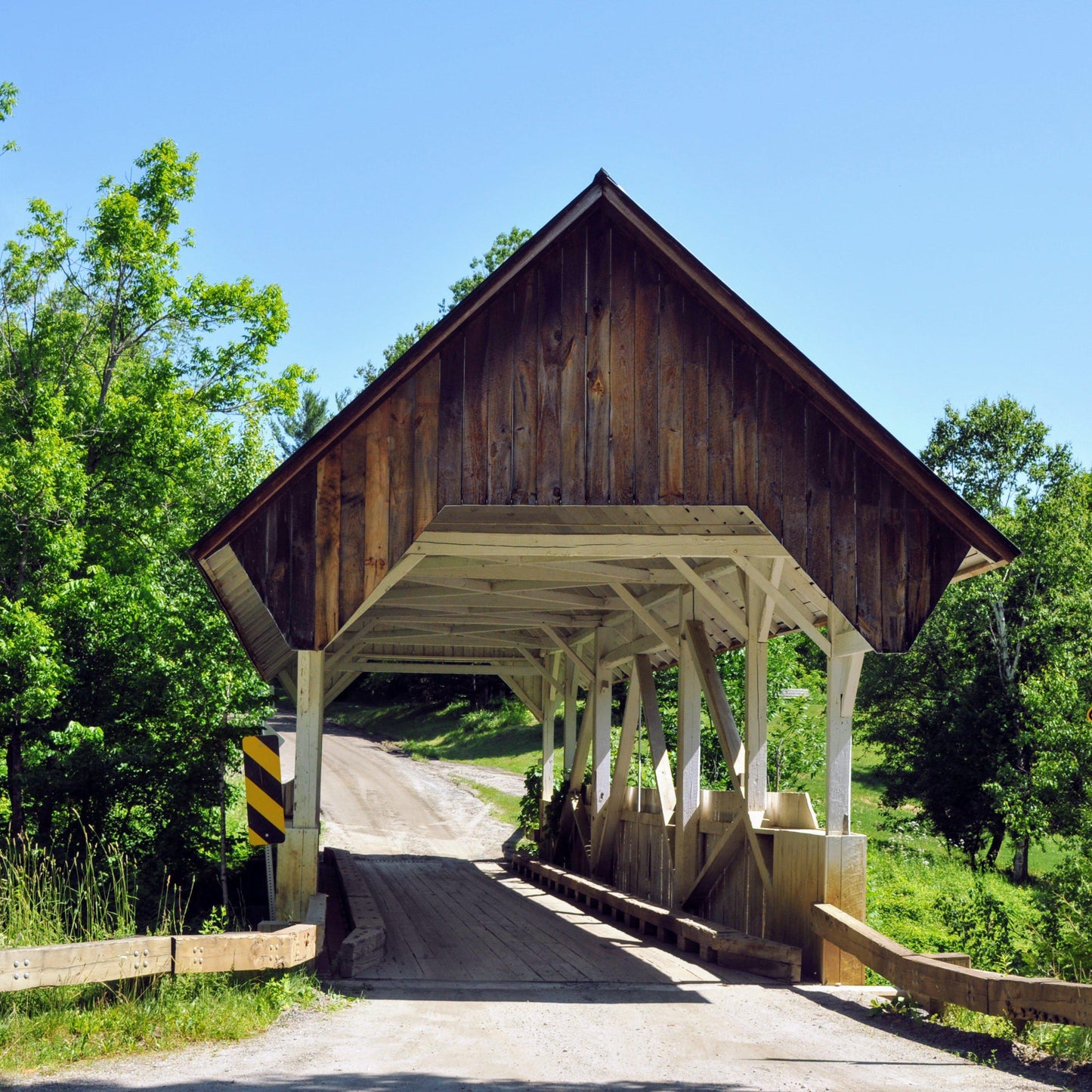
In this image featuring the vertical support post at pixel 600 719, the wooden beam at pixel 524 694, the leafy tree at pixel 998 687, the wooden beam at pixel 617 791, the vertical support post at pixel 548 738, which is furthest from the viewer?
the leafy tree at pixel 998 687

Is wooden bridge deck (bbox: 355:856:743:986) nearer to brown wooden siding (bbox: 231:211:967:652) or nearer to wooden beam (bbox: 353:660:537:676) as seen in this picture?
brown wooden siding (bbox: 231:211:967:652)

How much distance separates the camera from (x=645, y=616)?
12.0 metres

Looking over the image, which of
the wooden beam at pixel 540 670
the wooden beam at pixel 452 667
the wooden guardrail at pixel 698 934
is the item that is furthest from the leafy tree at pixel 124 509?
the wooden guardrail at pixel 698 934

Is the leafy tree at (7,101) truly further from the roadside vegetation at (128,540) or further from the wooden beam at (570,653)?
the wooden beam at (570,653)

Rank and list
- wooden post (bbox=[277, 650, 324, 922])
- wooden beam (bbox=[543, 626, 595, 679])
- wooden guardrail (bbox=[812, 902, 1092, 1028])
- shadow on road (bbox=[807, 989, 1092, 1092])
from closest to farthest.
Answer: shadow on road (bbox=[807, 989, 1092, 1092]), wooden guardrail (bbox=[812, 902, 1092, 1028]), wooden post (bbox=[277, 650, 324, 922]), wooden beam (bbox=[543, 626, 595, 679])

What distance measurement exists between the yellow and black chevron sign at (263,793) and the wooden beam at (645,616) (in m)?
4.53

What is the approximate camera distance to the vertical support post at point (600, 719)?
15602mm

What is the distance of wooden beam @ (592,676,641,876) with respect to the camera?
13.5 meters

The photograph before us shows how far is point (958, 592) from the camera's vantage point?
31953 millimetres

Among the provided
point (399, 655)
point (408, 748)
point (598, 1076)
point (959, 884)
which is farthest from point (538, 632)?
point (408, 748)

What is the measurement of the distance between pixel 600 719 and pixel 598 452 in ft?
25.1

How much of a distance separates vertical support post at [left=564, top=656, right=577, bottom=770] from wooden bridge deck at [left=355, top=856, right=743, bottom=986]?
304 cm

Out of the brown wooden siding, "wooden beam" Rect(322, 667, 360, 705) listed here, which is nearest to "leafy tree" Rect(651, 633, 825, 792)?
"wooden beam" Rect(322, 667, 360, 705)

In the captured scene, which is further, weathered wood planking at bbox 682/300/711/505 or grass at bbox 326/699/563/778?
grass at bbox 326/699/563/778
